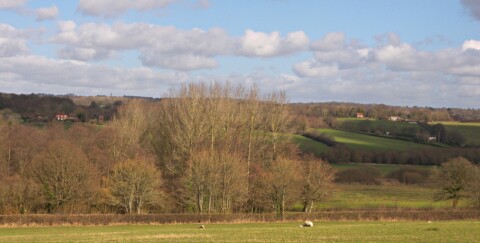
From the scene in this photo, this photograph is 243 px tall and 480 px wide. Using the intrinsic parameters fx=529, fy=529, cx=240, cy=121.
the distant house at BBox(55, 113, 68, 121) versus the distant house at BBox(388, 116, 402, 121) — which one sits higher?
the distant house at BBox(388, 116, 402, 121)

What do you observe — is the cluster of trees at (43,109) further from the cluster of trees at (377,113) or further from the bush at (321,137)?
the cluster of trees at (377,113)

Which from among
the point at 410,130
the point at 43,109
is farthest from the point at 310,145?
the point at 43,109

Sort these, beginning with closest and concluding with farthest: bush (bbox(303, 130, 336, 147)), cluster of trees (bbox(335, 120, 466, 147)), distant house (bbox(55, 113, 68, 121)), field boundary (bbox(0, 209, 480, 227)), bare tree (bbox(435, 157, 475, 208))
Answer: field boundary (bbox(0, 209, 480, 227)), bare tree (bbox(435, 157, 475, 208)), bush (bbox(303, 130, 336, 147)), cluster of trees (bbox(335, 120, 466, 147)), distant house (bbox(55, 113, 68, 121))

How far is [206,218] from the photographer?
48.7 m

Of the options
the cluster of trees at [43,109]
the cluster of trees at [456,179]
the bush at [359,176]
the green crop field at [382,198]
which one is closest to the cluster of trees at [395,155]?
the bush at [359,176]

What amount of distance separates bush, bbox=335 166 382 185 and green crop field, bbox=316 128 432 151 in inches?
477

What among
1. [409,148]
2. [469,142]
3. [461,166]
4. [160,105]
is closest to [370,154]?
[409,148]

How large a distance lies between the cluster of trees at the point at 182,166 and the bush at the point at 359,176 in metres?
23.6

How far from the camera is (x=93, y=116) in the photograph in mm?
118688

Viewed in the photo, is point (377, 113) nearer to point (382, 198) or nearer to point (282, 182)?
point (382, 198)

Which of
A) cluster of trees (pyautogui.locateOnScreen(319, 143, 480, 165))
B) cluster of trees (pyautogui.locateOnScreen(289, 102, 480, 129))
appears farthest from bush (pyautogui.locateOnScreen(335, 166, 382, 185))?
cluster of trees (pyautogui.locateOnScreen(289, 102, 480, 129))

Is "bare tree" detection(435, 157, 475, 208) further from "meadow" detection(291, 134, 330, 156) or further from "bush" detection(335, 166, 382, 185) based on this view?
"meadow" detection(291, 134, 330, 156)

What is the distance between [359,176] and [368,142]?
20373mm

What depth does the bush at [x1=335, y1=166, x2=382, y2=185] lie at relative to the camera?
297 feet
